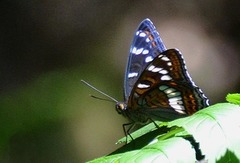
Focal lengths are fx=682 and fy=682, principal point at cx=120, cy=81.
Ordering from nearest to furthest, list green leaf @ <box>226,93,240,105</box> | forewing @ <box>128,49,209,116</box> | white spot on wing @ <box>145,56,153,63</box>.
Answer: green leaf @ <box>226,93,240,105</box>
forewing @ <box>128,49,209,116</box>
white spot on wing @ <box>145,56,153,63</box>

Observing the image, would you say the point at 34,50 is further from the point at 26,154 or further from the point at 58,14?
the point at 26,154

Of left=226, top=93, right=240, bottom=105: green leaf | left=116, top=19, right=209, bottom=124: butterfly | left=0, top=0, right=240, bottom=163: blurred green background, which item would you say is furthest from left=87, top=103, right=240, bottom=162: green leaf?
left=0, top=0, right=240, bottom=163: blurred green background

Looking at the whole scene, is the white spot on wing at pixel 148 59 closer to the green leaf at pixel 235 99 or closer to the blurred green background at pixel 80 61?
the green leaf at pixel 235 99

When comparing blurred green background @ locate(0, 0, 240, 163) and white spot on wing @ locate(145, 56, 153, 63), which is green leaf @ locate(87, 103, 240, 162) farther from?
blurred green background @ locate(0, 0, 240, 163)

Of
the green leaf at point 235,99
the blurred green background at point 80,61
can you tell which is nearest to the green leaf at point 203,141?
the green leaf at point 235,99

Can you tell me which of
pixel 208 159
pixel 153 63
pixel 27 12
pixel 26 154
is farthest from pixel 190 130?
pixel 27 12

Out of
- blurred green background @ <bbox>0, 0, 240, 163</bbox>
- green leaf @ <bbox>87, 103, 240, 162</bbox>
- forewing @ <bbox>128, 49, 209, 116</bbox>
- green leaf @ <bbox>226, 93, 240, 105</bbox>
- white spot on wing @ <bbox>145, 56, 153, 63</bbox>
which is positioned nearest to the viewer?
green leaf @ <bbox>87, 103, 240, 162</bbox>
